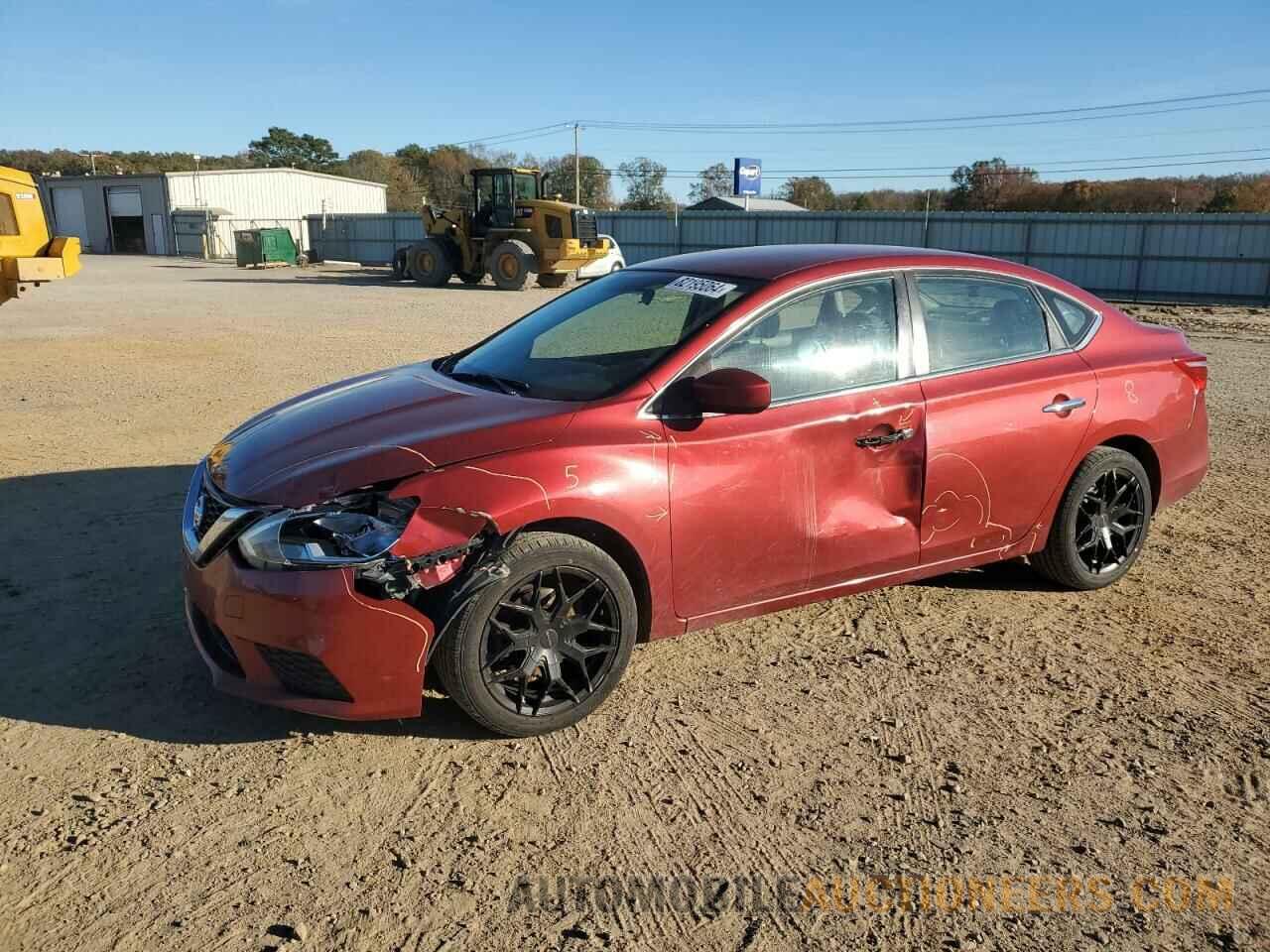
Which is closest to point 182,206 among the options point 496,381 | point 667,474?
point 496,381

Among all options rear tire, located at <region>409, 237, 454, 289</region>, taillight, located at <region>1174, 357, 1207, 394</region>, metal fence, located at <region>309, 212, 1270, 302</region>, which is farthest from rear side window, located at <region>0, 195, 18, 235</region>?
metal fence, located at <region>309, 212, 1270, 302</region>

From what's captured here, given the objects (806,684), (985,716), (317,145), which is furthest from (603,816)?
(317,145)

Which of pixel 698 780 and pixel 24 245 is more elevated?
pixel 24 245

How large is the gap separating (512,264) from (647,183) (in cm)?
5741

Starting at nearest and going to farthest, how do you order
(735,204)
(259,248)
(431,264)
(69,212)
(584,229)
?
(584,229) < (431,264) < (259,248) < (735,204) < (69,212)

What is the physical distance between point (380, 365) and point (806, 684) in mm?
8930

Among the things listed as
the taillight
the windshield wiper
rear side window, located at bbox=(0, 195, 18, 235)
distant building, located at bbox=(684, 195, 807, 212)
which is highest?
distant building, located at bbox=(684, 195, 807, 212)

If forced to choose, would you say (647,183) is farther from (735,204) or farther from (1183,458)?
(1183,458)

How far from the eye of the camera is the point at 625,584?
360cm

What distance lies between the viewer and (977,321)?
4.65m

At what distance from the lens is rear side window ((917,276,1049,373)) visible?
448cm

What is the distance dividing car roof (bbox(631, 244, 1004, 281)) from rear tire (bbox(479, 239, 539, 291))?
2306cm

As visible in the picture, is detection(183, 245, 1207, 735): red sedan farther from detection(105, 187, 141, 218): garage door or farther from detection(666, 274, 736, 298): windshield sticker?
detection(105, 187, 141, 218): garage door

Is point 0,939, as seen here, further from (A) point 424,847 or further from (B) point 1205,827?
(B) point 1205,827
